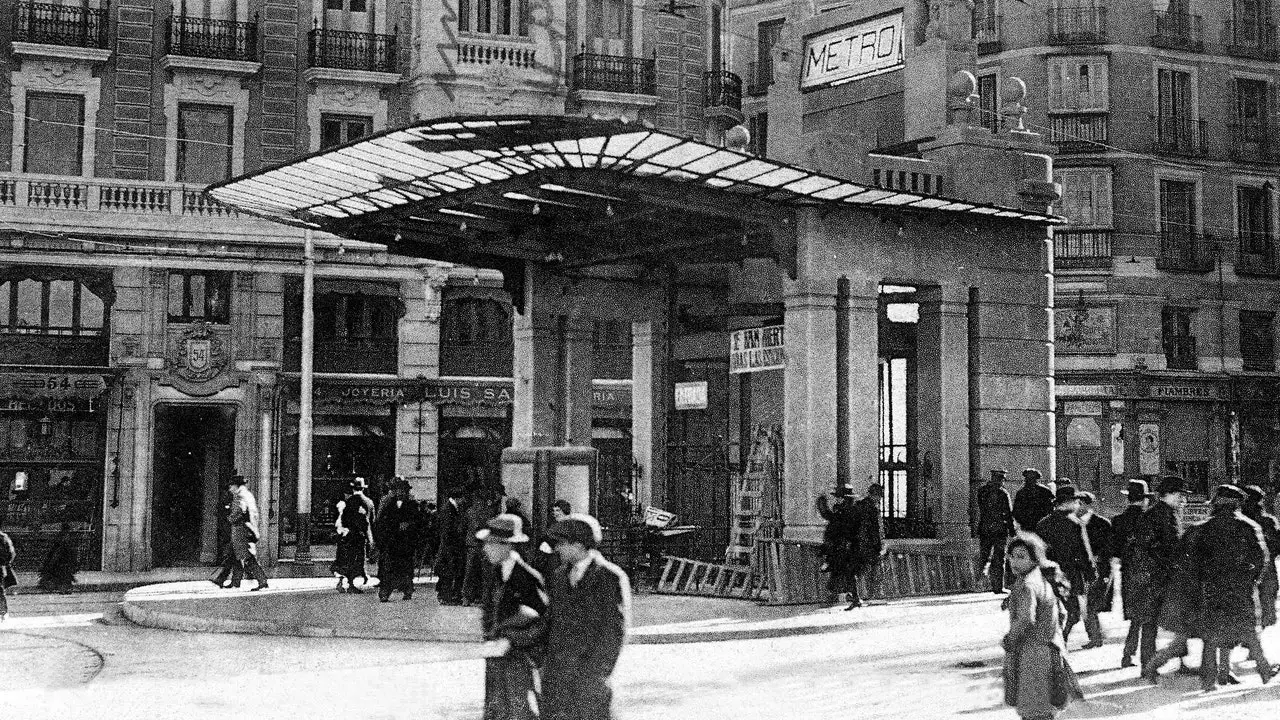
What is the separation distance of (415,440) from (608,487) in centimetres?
845

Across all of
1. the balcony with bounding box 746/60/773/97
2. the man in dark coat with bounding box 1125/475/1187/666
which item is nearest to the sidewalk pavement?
the man in dark coat with bounding box 1125/475/1187/666

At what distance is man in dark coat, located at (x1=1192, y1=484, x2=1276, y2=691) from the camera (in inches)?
490

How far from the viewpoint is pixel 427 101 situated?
3334cm

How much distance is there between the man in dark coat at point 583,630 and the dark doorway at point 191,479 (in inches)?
1016

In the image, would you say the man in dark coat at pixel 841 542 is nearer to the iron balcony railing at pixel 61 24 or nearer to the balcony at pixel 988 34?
the iron balcony railing at pixel 61 24

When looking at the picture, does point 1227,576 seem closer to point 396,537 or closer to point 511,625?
point 511,625

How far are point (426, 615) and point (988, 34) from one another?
3212 cm

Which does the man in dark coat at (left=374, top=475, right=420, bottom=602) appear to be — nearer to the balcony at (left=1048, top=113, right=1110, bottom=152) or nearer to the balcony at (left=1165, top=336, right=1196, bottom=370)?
the balcony at (left=1048, top=113, right=1110, bottom=152)

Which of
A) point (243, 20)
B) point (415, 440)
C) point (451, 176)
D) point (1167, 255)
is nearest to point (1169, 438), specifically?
point (1167, 255)

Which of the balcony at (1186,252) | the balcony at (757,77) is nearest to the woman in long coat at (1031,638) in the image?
the balcony at (1186,252)

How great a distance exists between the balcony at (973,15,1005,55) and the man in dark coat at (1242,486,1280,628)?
3053 centimetres

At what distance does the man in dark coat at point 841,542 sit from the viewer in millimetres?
18422

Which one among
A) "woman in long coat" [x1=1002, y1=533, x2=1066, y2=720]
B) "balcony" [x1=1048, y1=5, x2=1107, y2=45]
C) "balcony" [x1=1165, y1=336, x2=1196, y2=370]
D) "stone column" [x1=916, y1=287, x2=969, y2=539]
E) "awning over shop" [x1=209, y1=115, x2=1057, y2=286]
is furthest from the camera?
"balcony" [x1=1048, y1=5, x2=1107, y2=45]

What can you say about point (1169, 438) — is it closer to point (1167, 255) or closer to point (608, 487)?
point (1167, 255)
